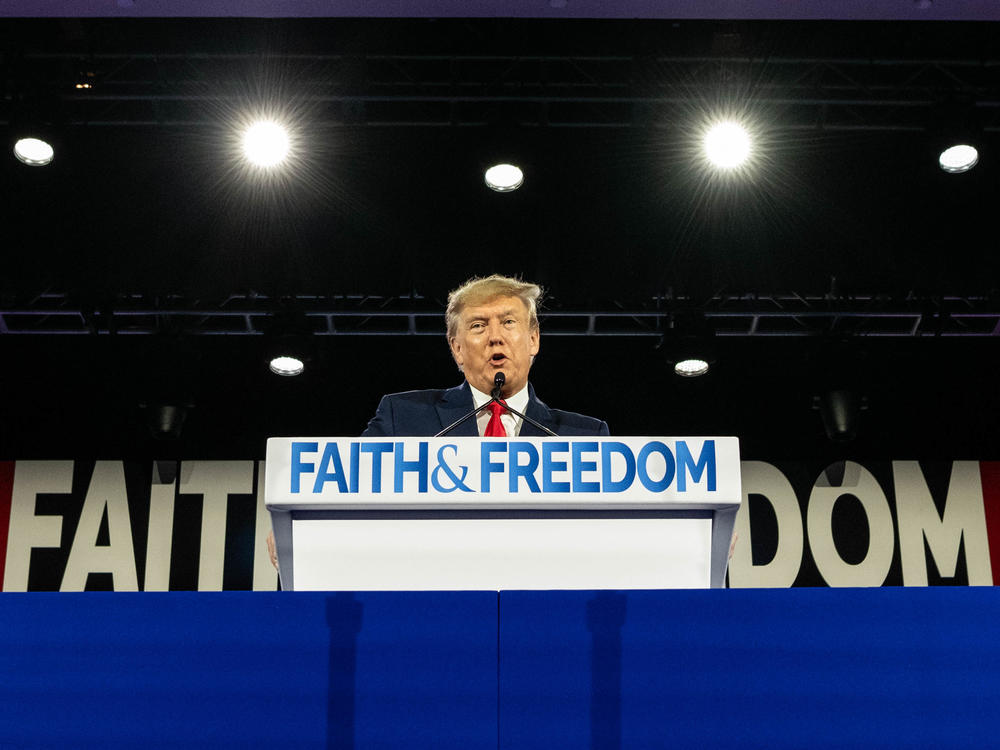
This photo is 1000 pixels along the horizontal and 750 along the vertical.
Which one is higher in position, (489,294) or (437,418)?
(489,294)

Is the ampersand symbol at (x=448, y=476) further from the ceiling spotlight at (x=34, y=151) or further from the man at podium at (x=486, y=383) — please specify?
the ceiling spotlight at (x=34, y=151)

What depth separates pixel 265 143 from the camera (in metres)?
4.66

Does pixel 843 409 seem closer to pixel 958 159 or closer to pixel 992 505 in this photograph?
pixel 992 505

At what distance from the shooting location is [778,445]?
6605 millimetres

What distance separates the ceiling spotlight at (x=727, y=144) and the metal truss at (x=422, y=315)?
1.09 m

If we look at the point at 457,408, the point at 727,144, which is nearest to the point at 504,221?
the point at 727,144

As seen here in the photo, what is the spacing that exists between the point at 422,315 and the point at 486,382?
3.48 m

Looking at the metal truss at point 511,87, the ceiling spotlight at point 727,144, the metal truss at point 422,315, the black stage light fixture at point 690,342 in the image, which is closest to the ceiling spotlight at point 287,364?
the metal truss at point 422,315

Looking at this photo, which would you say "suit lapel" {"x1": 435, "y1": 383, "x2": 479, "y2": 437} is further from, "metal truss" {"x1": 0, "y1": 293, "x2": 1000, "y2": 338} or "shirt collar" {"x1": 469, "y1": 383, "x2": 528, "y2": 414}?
"metal truss" {"x1": 0, "y1": 293, "x2": 1000, "y2": 338}

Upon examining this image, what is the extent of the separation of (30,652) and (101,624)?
65 mm

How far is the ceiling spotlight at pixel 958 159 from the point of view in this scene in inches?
174

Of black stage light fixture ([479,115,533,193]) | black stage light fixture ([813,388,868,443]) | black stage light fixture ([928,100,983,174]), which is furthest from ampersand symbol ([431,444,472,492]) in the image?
black stage light fixture ([813,388,868,443])

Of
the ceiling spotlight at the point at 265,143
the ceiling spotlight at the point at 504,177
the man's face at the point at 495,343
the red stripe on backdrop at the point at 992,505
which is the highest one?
the ceiling spotlight at the point at 265,143

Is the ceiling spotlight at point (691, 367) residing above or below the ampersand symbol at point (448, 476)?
above
